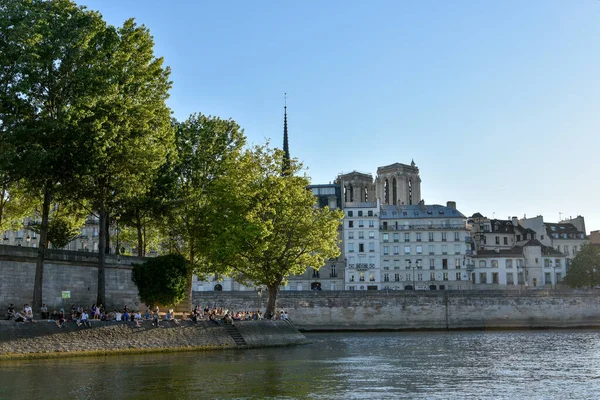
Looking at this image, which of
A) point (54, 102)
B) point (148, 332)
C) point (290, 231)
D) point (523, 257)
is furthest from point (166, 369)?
point (523, 257)

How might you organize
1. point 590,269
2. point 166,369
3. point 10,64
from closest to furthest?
point 166,369, point 10,64, point 590,269

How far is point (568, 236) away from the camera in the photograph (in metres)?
132

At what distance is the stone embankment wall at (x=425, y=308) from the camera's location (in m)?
89.4

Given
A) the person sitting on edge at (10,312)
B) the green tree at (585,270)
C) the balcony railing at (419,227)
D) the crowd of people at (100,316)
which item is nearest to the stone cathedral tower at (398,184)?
the balcony railing at (419,227)

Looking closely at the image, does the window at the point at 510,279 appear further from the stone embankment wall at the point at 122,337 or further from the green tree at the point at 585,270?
the stone embankment wall at the point at 122,337

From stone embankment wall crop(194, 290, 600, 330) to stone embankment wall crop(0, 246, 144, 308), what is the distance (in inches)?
1273

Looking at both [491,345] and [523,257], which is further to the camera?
[523,257]

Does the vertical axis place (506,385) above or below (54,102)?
below

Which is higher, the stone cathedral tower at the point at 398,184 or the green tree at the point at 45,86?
the stone cathedral tower at the point at 398,184

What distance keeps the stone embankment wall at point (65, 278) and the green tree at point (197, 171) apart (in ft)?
18.5

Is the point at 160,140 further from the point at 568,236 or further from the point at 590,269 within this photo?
the point at 568,236

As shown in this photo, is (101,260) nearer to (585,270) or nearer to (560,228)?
(585,270)

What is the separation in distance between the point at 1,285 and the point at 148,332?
10.2 meters

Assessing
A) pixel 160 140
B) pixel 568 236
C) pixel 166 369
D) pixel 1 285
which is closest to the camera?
pixel 166 369
